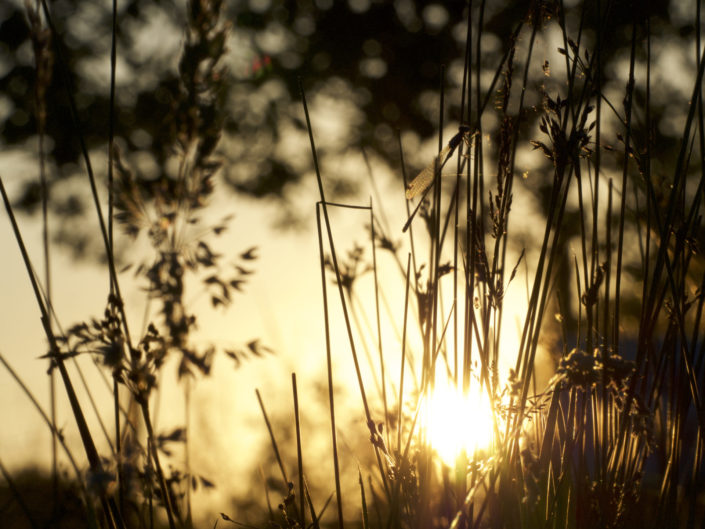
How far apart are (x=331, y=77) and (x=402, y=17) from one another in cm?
97

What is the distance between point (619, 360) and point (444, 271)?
0.90ft

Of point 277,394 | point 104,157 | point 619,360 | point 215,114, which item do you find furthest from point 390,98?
point 619,360

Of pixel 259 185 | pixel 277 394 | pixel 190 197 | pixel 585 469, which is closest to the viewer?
pixel 585 469

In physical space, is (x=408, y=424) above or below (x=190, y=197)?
below

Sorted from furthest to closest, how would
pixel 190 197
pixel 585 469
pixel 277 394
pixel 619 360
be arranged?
pixel 277 394 → pixel 190 197 → pixel 585 469 → pixel 619 360

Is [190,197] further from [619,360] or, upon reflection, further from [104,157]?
[104,157]

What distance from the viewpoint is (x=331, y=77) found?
6863 millimetres

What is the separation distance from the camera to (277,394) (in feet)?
12.4

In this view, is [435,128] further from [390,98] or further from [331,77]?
[331,77]

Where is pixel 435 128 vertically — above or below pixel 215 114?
above

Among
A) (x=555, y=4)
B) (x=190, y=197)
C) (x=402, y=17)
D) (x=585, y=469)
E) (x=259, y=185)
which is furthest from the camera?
(x=259, y=185)

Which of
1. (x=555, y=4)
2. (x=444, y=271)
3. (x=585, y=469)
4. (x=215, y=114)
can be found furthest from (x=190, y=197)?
(x=585, y=469)

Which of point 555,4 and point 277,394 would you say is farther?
point 277,394

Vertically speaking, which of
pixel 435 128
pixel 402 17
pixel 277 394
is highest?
pixel 402 17
